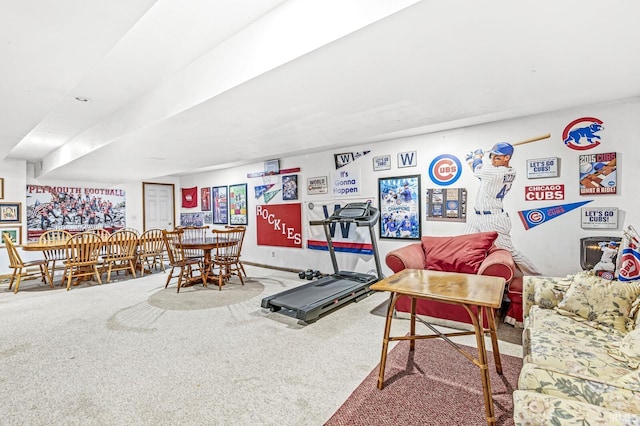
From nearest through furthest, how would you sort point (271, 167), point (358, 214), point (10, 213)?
1. point (358, 214)
2. point (10, 213)
3. point (271, 167)

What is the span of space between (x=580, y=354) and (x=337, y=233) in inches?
156

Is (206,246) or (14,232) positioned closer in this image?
(206,246)

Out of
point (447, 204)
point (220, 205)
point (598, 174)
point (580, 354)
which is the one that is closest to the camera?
point (580, 354)

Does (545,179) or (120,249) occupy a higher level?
(545,179)

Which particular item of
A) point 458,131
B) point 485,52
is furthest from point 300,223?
point 485,52

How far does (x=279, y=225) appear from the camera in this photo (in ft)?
20.9

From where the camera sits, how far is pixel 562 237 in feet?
11.3

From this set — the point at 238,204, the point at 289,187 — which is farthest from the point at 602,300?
the point at 238,204

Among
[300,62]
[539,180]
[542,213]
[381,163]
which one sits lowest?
[542,213]

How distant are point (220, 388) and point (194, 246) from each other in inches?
112

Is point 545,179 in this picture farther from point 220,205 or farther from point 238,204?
point 220,205

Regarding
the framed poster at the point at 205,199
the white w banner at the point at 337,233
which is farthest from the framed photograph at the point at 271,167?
the framed poster at the point at 205,199

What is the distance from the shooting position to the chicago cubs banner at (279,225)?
Answer: 6027 millimetres

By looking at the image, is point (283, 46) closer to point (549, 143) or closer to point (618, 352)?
point (618, 352)
